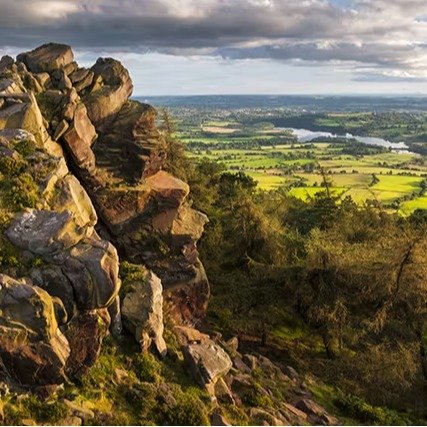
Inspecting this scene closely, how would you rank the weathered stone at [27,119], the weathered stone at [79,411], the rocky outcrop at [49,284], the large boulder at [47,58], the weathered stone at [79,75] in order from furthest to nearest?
the large boulder at [47,58] → the weathered stone at [79,75] → the weathered stone at [27,119] → the weathered stone at [79,411] → the rocky outcrop at [49,284]

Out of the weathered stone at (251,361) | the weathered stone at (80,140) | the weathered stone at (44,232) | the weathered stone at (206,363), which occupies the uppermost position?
the weathered stone at (80,140)

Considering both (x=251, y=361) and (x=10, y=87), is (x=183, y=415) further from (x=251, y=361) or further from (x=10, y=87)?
(x=10, y=87)

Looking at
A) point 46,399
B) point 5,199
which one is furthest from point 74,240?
point 46,399

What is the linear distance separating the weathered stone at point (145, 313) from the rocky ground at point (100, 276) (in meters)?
Result: 0.06

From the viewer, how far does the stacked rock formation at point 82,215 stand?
23.7 metres

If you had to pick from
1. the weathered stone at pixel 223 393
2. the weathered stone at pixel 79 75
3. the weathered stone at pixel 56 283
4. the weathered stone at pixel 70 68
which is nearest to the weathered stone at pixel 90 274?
the weathered stone at pixel 56 283

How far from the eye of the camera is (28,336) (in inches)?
864

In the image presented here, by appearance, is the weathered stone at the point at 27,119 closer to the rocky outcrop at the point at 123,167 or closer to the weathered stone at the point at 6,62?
the rocky outcrop at the point at 123,167

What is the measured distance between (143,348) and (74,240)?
7.21 meters

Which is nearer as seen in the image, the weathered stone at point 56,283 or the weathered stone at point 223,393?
the weathered stone at point 56,283

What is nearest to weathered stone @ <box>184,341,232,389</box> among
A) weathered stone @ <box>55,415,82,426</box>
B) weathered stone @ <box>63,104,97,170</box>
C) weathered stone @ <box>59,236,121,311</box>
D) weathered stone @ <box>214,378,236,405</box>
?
weathered stone @ <box>214,378,236,405</box>

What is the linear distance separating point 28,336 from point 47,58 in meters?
26.2

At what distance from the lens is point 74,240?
2541 cm

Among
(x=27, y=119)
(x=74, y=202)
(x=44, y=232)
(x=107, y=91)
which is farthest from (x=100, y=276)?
(x=107, y=91)
